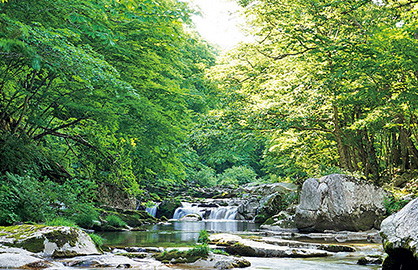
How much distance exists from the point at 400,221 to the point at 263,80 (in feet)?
44.7

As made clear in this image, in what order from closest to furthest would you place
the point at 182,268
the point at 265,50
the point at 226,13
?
1. the point at 182,268
2. the point at 265,50
3. the point at 226,13

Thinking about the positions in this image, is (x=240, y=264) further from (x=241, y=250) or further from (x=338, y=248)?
(x=338, y=248)

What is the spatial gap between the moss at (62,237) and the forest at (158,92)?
2.10m

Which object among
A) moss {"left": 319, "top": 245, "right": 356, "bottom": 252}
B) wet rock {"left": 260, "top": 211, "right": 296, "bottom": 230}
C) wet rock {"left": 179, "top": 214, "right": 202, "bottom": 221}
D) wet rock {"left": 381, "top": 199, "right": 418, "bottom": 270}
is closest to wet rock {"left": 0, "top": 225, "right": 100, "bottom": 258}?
wet rock {"left": 381, "top": 199, "right": 418, "bottom": 270}

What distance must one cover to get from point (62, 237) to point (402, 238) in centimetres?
516

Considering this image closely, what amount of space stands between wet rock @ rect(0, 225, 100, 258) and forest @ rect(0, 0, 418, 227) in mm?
1781

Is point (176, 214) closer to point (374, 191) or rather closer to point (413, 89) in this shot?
point (374, 191)

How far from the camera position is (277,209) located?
19.8 meters

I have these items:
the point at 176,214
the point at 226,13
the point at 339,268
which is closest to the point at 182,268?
the point at 339,268

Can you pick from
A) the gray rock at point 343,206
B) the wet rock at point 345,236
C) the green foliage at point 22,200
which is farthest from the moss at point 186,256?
the gray rock at point 343,206

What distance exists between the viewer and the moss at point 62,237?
6223 mm

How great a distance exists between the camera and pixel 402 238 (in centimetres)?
497

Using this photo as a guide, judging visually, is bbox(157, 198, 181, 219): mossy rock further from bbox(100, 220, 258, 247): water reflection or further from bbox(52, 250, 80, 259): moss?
bbox(52, 250, 80, 259): moss

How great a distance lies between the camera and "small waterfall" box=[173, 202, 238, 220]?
73.5 ft
